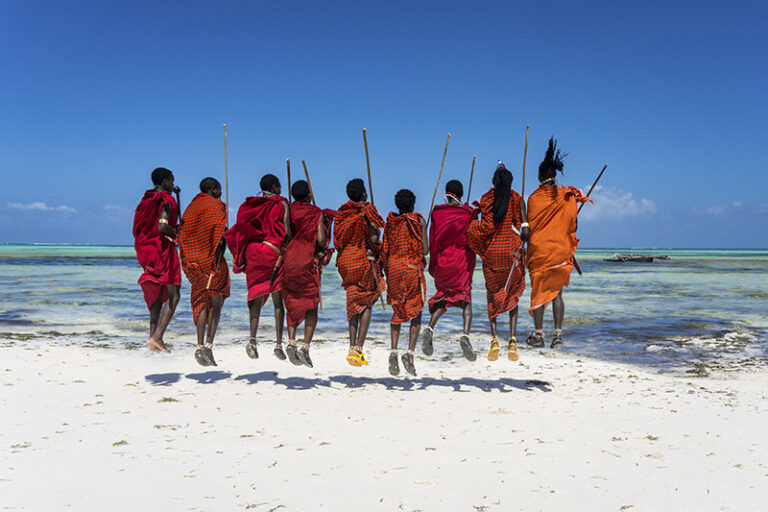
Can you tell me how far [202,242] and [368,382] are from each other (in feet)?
8.95

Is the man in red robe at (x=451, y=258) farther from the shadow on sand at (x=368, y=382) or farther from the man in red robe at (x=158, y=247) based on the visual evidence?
the man in red robe at (x=158, y=247)

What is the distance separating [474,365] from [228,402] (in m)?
3.83

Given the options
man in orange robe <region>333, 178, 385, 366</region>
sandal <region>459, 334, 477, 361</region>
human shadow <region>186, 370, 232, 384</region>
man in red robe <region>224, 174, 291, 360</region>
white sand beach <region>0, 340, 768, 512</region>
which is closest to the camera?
white sand beach <region>0, 340, 768, 512</region>

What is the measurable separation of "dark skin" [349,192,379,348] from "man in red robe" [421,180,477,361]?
28.3 inches

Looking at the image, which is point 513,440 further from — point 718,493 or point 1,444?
point 1,444

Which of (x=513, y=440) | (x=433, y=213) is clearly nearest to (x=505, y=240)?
(x=433, y=213)

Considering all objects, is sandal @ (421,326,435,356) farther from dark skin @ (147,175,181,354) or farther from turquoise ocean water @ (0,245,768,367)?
turquoise ocean water @ (0,245,768,367)

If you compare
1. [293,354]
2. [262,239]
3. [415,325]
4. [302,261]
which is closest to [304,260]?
[302,261]

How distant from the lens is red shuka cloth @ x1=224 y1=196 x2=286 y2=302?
733 centimetres

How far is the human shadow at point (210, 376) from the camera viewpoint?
7.51 metres

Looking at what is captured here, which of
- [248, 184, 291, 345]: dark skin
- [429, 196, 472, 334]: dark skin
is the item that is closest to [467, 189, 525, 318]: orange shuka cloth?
[429, 196, 472, 334]: dark skin

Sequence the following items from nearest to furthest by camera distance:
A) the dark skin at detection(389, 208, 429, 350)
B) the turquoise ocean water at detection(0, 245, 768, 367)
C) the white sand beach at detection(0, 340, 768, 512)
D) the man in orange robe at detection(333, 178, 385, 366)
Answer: the white sand beach at detection(0, 340, 768, 512)
the dark skin at detection(389, 208, 429, 350)
the man in orange robe at detection(333, 178, 385, 366)
the turquoise ocean water at detection(0, 245, 768, 367)

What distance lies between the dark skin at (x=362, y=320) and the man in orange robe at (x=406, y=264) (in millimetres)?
177

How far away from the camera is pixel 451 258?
7.33 meters
